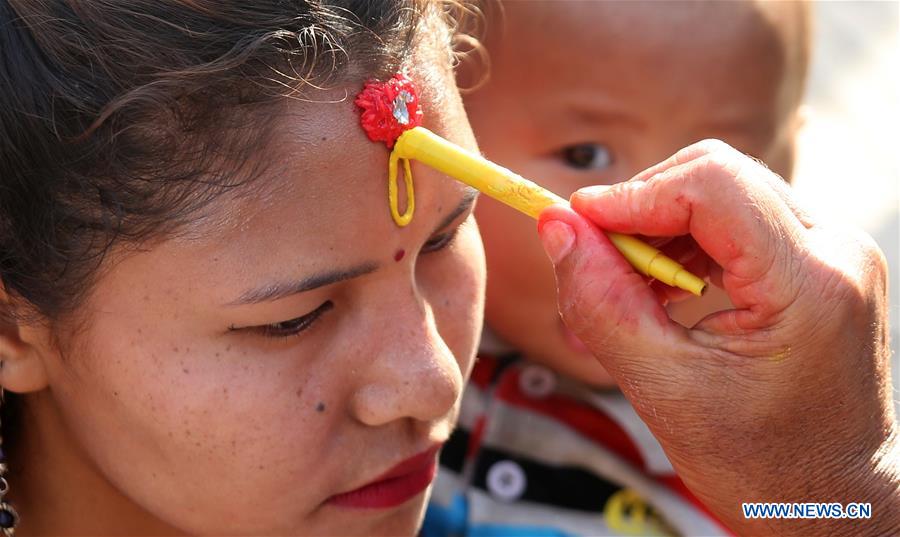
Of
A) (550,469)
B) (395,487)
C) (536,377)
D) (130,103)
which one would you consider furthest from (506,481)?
(130,103)

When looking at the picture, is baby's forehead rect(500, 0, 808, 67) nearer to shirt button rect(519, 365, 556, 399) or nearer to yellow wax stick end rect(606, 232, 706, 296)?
shirt button rect(519, 365, 556, 399)

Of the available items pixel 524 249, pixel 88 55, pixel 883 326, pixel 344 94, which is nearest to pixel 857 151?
pixel 524 249

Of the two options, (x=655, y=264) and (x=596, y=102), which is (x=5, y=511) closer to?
(x=655, y=264)

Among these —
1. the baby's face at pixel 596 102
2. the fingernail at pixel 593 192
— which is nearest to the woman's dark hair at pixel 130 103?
the fingernail at pixel 593 192

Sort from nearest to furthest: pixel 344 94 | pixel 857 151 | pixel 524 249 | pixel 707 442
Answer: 1. pixel 707 442
2. pixel 344 94
3. pixel 524 249
4. pixel 857 151

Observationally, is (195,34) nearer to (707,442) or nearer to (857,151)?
(707,442)

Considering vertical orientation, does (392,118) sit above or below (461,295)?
above
